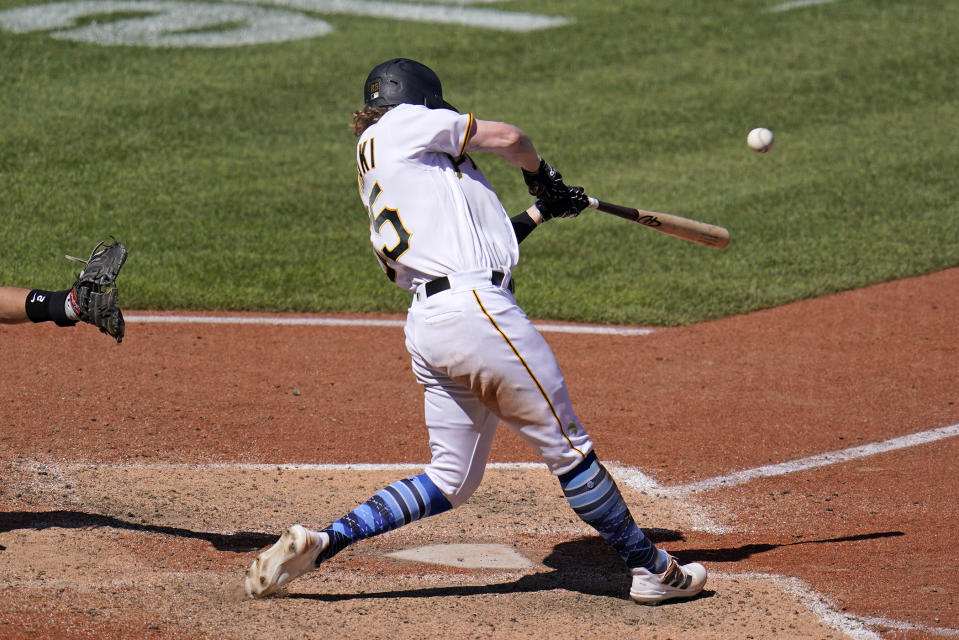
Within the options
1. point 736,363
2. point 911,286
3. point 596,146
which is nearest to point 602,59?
point 596,146

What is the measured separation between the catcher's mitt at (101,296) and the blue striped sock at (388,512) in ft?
4.31

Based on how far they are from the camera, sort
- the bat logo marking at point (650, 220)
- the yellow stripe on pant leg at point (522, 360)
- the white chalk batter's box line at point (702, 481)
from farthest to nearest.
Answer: the white chalk batter's box line at point (702, 481), the bat logo marking at point (650, 220), the yellow stripe on pant leg at point (522, 360)

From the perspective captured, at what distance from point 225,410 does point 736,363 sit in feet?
10.7

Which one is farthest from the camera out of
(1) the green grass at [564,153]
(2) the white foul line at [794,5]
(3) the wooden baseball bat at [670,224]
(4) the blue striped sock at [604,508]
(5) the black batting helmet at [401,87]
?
(2) the white foul line at [794,5]

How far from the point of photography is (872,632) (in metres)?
3.88

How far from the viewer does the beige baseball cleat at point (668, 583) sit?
4102 millimetres

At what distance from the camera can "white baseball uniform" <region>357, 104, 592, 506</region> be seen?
12.7 ft

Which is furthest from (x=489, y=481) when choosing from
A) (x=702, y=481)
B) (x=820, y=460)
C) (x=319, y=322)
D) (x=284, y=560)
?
(x=319, y=322)

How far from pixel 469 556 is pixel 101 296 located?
182 centimetres

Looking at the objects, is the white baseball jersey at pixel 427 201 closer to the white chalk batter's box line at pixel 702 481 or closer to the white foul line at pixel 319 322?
the white chalk batter's box line at pixel 702 481

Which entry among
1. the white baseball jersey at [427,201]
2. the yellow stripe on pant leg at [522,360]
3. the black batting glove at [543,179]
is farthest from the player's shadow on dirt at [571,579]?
the black batting glove at [543,179]

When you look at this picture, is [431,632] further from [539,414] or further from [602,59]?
[602,59]

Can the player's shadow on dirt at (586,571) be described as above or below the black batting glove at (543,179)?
below

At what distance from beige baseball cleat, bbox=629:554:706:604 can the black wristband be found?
249 centimetres
